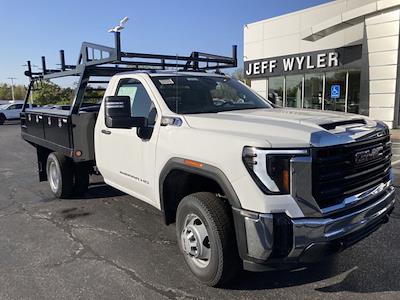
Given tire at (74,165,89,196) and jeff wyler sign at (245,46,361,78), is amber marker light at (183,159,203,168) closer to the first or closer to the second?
tire at (74,165,89,196)

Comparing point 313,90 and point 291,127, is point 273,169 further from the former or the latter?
point 313,90

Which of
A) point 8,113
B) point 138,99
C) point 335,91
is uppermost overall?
point 335,91

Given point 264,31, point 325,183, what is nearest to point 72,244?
point 325,183

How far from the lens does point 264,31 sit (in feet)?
69.9

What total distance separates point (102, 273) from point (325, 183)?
2261 mm

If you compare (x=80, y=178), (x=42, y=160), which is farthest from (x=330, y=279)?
(x=42, y=160)

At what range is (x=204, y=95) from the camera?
4375mm

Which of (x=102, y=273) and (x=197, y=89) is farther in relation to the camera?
(x=197, y=89)

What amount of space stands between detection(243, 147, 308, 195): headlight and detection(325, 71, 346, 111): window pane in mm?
16550

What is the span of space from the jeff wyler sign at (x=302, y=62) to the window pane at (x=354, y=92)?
676 mm

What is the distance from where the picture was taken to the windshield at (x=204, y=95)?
4.05m

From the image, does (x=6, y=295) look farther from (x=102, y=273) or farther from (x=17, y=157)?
(x=17, y=157)

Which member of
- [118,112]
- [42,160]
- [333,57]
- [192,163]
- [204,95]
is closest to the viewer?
[192,163]

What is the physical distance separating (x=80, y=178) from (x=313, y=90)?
51.6ft
